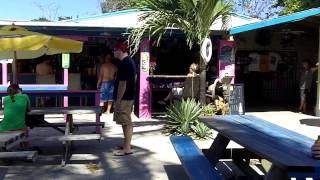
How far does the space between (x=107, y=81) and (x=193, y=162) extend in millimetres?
8940

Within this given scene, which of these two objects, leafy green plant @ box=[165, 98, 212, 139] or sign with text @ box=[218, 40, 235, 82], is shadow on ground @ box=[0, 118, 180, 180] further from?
sign with text @ box=[218, 40, 235, 82]

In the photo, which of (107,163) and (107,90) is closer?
(107,163)

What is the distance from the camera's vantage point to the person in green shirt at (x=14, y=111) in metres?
7.86

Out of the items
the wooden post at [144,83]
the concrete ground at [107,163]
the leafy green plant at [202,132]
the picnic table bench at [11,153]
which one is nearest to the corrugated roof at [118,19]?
the wooden post at [144,83]

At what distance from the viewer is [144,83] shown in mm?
14023

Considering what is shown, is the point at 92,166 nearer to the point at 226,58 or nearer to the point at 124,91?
the point at 124,91

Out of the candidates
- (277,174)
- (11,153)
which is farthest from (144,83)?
(277,174)

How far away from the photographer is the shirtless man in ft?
47.8

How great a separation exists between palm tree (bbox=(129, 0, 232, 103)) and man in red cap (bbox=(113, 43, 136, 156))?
2.68m

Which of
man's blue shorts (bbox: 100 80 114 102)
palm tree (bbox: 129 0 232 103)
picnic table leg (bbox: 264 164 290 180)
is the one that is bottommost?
picnic table leg (bbox: 264 164 290 180)

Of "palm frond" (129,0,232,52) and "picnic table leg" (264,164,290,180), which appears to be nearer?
"picnic table leg" (264,164,290,180)

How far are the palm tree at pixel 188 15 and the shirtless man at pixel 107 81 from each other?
342cm

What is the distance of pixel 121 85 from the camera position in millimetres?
8227

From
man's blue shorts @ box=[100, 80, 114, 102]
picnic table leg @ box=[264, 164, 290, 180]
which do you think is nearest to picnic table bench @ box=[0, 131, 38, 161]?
picnic table leg @ box=[264, 164, 290, 180]
